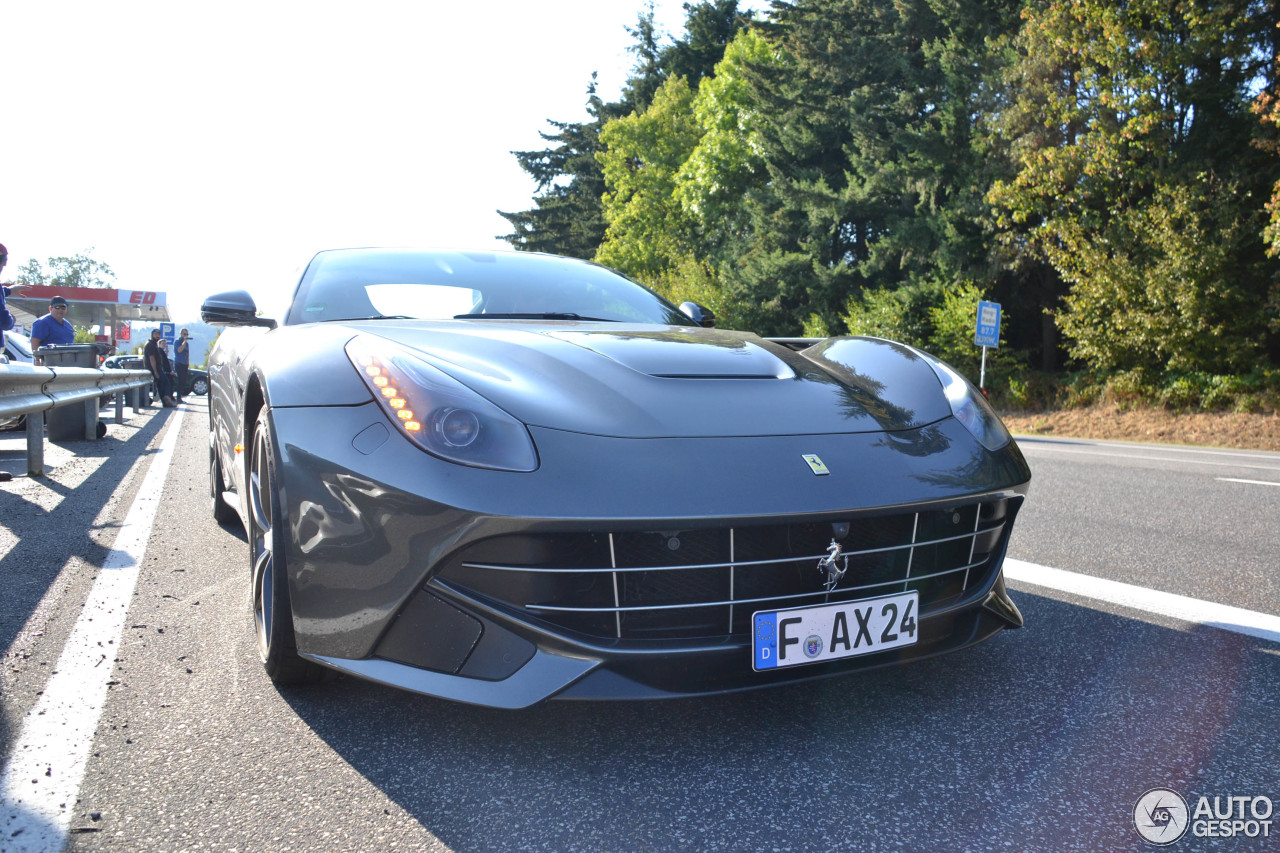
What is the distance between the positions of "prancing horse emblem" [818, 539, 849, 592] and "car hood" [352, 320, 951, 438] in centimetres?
33

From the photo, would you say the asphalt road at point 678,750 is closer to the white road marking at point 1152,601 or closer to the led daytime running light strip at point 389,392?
the white road marking at point 1152,601

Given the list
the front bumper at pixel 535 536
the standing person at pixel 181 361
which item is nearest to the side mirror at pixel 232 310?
the front bumper at pixel 535 536

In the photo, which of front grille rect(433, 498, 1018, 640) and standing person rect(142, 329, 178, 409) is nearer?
front grille rect(433, 498, 1018, 640)

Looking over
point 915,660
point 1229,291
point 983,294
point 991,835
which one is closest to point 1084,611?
A: point 915,660

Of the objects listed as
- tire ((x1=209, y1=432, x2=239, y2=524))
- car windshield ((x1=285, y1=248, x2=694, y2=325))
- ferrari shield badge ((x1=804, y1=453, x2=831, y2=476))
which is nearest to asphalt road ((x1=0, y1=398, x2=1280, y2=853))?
ferrari shield badge ((x1=804, y1=453, x2=831, y2=476))

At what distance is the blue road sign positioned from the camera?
19391 millimetres

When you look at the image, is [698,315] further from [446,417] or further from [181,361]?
[181,361]

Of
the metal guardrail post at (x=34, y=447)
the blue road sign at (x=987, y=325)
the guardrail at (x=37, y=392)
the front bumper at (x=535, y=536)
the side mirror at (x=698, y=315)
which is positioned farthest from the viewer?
the blue road sign at (x=987, y=325)

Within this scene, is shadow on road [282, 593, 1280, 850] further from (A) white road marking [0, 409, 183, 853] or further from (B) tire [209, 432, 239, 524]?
(B) tire [209, 432, 239, 524]

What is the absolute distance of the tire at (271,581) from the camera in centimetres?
211

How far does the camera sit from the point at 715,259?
117 ft

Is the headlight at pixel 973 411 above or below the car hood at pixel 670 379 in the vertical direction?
below

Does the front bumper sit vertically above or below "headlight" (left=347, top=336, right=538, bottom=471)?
below

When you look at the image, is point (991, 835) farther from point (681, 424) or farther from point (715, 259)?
point (715, 259)
